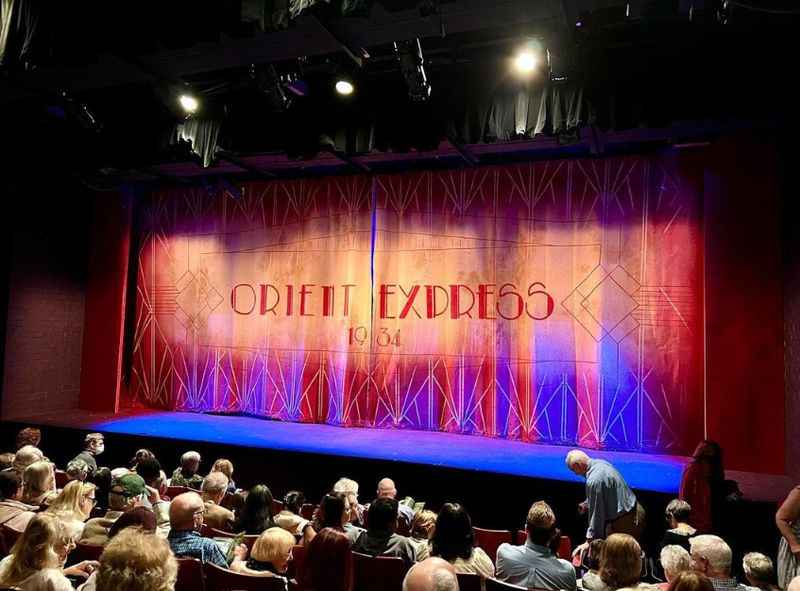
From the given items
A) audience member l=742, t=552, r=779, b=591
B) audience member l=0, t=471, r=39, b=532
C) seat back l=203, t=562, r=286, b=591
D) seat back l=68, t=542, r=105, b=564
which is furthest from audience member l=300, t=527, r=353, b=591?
audience member l=742, t=552, r=779, b=591

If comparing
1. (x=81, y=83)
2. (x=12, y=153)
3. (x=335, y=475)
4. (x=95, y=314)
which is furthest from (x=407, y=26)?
(x=95, y=314)

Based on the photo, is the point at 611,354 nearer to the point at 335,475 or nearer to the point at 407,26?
the point at 335,475

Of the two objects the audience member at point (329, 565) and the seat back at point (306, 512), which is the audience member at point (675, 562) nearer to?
the audience member at point (329, 565)

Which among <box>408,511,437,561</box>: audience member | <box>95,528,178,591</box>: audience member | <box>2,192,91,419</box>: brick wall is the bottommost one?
<box>408,511,437,561</box>: audience member

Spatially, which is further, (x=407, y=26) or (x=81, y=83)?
(x=81, y=83)

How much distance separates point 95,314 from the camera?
8273mm

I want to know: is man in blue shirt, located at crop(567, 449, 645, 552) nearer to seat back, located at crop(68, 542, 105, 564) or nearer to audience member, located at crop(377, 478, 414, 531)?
audience member, located at crop(377, 478, 414, 531)

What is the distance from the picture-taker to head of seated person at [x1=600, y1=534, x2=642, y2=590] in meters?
2.36

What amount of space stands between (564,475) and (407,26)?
11.7 feet

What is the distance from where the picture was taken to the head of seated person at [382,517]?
2822mm

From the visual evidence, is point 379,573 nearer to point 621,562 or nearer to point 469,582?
point 469,582

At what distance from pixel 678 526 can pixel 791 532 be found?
1.87ft

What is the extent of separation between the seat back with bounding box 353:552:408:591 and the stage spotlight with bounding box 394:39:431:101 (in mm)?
3454

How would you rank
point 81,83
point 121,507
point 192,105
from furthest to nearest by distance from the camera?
point 192,105 < point 81,83 < point 121,507
